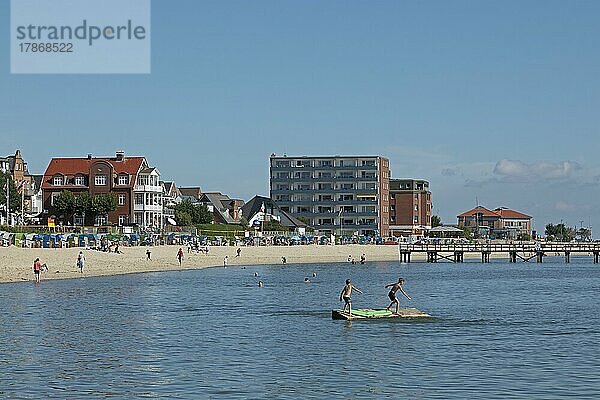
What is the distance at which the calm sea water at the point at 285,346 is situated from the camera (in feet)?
82.1

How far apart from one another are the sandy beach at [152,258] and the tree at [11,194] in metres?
29.1

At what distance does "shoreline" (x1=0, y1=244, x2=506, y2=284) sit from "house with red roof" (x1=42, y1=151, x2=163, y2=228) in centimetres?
1359

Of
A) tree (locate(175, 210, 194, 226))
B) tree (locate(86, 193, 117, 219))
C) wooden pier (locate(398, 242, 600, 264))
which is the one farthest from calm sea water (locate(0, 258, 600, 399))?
tree (locate(175, 210, 194, 226))

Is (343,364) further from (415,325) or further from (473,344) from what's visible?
(415,325)

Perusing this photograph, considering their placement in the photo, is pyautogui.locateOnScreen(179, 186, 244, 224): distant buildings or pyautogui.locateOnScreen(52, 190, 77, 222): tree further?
pyautogui.locateOnScreen(179, 186, 244, 224): distant buildings

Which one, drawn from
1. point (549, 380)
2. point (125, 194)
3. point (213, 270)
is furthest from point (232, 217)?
point (549, 380)

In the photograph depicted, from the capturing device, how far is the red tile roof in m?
124

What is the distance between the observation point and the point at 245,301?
52.7 metres

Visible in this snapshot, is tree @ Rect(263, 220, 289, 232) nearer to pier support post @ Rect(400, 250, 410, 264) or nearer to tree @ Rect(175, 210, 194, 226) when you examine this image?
tree @ Rect(175, 210, 194, 226)

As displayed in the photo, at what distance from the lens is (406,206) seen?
7633 inches

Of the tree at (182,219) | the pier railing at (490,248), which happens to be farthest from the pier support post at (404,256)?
the tree at (182,219)

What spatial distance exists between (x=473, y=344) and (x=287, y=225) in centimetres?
13677

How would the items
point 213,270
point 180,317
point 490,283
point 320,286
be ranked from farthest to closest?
point 213,270 < point 490,283 < point 320,286 < point 180,317

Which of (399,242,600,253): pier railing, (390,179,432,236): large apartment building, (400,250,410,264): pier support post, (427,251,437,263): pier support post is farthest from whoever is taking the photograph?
(390,179,432,236): large apartment building
